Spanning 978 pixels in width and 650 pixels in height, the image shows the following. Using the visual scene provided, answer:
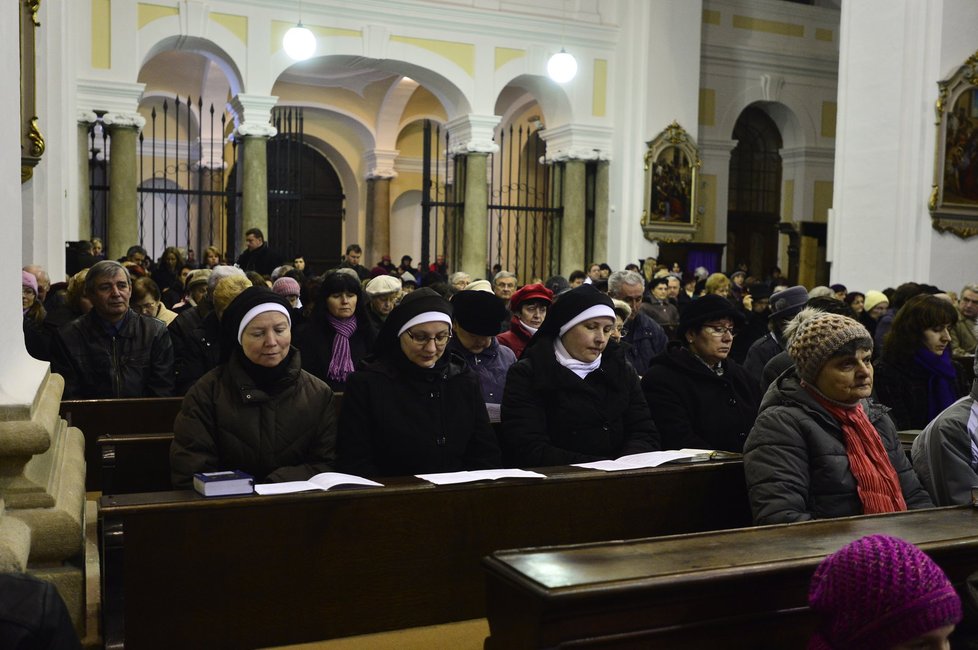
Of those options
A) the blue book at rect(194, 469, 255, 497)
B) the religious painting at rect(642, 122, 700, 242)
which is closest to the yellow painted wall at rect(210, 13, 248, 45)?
the religious painting at rect(642, 122, 700, 242)

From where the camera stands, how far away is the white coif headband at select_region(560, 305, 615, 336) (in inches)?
179

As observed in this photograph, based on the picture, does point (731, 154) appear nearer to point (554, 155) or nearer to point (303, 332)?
point (554, 155)

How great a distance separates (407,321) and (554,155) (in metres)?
14.5

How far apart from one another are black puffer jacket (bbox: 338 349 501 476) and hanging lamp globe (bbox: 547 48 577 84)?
1272 centimetres

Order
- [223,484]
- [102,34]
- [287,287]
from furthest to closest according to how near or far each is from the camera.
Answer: [102,34] < [287,287] < [223,484]

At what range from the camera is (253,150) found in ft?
51.7

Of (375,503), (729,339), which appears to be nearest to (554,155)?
(729,339)

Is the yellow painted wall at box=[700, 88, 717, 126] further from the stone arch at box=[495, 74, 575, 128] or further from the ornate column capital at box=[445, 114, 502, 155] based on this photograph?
the ornate column capital at box=[445, 114, 502, 155]

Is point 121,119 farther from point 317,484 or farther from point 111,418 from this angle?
point 317,484

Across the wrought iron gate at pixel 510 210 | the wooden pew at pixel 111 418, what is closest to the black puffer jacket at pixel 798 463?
the wooden pew at pixel 111 418

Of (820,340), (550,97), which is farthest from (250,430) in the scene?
(550,97)

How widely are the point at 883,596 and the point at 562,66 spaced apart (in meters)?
14.9

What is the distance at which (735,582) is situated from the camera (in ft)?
7.92

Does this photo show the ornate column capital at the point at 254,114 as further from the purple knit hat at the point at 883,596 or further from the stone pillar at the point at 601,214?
the purple knit hat at the point at 883,596
